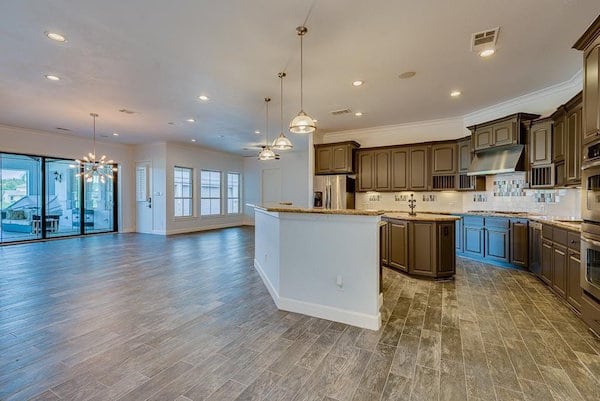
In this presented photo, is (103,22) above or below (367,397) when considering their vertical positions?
above

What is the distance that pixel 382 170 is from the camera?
6973 mm

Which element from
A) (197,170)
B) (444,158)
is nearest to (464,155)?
(444,158)

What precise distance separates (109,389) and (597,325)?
4006mm

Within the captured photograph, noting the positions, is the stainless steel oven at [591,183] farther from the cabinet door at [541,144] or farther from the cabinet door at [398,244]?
the cabinet door at [398,244]

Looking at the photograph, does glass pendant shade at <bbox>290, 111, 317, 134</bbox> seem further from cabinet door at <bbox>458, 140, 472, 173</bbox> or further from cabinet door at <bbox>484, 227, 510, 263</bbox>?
cabinet door at <bbox>458, 140, 472, 173</bbox>

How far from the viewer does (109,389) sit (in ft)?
6.30

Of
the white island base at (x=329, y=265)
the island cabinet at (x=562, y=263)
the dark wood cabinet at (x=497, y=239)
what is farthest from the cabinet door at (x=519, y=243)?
the white island base at (x=329, y=265)

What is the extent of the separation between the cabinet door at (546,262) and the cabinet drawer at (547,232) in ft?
0.22

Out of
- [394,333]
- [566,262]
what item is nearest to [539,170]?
[566,262]

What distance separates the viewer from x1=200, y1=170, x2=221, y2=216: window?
428 inches

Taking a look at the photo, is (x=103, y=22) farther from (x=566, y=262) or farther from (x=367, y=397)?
(x=566, y=262)

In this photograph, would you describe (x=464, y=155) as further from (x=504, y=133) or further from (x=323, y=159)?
(x=323, y=159)

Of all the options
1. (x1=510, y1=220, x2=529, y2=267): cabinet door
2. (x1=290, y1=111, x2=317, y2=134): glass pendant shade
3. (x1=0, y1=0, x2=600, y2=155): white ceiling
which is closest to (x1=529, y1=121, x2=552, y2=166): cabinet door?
(x1=0, y1=0, x2=600, y2=155): white ceiling

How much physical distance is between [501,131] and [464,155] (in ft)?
2.94
